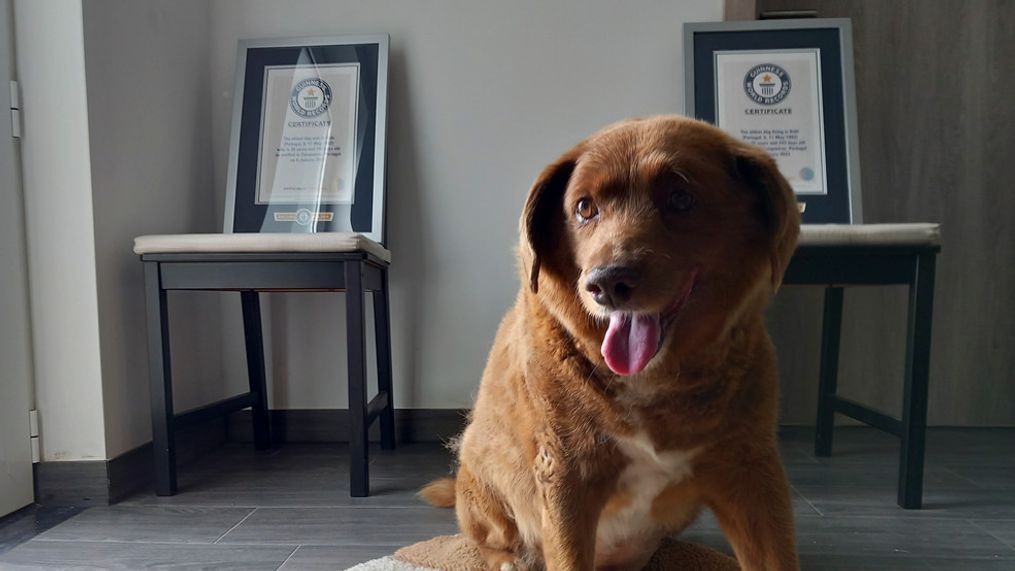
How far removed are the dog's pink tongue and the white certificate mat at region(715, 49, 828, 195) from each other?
1.41 meters

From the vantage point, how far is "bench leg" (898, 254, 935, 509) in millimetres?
1642

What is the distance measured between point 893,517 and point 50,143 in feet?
8.18

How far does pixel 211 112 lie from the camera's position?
2.38 metres

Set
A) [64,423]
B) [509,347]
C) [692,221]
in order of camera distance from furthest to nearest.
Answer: [64,423] < [509,347] < [692,221]

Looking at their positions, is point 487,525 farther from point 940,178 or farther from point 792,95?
point 940,178

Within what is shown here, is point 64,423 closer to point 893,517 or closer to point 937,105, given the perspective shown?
point 893,517

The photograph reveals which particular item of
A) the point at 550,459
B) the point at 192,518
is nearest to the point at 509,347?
the point at 550,459

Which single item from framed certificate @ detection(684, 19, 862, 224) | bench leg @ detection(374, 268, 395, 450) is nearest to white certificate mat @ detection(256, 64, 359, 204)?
bench leg @ detection(374, 268, 395, 450)

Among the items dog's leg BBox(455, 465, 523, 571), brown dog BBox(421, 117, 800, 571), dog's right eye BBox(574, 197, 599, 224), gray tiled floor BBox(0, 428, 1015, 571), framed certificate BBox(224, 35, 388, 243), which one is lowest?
gray tiled floor BBox(0, 428, 1015, 571)

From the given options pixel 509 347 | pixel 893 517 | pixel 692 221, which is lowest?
pixel 893 517

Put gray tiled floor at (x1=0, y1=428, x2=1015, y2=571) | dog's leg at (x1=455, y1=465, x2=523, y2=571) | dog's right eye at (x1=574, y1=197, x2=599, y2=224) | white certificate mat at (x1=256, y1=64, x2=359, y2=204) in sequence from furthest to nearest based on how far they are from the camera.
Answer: white certificate mat at (x1=256, y1=64, x2=359, y2=204), gray tiled floor at (x1=0, y1=428, x2=1015, y2=571), dog's leg at (x1=455, y1=465, x2=523, y2=571), dog's right eye at (x1=574, y1=197, x2=599, y2=224)

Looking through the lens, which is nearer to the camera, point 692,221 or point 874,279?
point 692,221

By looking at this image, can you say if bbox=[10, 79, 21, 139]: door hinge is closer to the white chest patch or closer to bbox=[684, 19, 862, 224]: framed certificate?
the white chest patch

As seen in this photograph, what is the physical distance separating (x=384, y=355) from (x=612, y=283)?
5.15 ft
